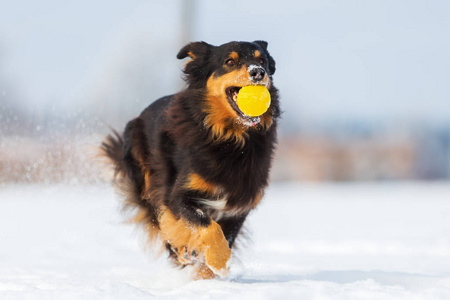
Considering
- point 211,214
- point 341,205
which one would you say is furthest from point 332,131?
point 211,214

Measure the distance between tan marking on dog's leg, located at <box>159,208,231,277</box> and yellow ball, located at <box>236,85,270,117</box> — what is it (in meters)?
0.85

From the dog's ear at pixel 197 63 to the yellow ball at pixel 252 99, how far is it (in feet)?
1.67

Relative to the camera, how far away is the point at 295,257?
22.1 ft

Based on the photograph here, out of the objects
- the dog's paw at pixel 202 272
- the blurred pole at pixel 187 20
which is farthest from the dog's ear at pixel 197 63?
the blurred pole at pixel 187 20

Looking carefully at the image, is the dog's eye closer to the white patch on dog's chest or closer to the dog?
the dog

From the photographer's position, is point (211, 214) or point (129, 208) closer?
point (211, 214)

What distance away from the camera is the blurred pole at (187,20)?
1220 centimetres

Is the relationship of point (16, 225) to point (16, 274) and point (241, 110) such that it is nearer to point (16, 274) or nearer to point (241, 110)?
point (16, 274)

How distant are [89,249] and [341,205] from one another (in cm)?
919

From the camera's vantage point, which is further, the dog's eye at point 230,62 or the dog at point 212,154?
the dog's eye at point 230,62

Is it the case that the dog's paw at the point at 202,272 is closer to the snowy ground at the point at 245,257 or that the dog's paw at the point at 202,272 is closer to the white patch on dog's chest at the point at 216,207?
the snowy ground at the point at 245,257

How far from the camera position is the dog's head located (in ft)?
15.3

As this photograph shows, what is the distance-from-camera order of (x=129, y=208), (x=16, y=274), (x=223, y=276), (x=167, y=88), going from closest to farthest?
(x=223, y=276) → (x=16, y=274) → (x=129, y=208) → (x=167, y=88)

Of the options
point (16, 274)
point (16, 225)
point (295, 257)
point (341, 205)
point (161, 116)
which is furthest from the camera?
point (341, 205)
